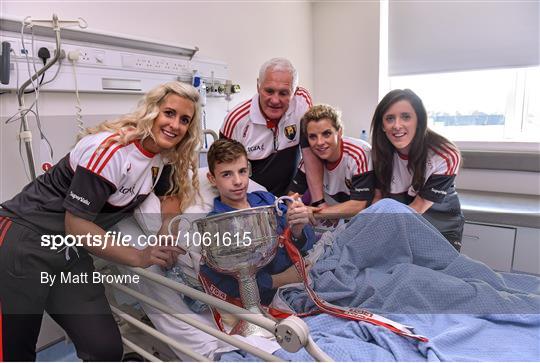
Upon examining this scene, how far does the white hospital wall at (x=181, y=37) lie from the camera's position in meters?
1.68

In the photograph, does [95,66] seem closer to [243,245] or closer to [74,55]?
[74,55]

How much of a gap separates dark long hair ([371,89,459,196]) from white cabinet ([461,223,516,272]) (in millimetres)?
959

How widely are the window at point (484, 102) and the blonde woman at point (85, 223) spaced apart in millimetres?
2483

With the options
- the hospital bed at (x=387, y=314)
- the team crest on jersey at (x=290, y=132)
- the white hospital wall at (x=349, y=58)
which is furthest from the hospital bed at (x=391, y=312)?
the white hospital wall at (x=349, y=58)

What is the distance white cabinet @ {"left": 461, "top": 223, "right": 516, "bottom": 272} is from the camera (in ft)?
7.93

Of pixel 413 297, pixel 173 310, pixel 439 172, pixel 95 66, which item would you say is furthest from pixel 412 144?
pixel 95 66

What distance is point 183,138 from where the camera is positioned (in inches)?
56.0

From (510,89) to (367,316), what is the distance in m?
3.12

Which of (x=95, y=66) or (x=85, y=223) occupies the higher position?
(x=95, y=66)

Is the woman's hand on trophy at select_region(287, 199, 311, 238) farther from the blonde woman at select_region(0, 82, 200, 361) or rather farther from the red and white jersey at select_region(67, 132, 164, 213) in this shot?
the red and white jersey at select_region(67, 132, 164, 213)

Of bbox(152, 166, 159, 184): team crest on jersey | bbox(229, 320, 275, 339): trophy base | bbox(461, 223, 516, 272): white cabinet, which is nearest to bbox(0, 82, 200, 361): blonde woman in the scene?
bbox(152, 166, 159, 184): team crest on jersey

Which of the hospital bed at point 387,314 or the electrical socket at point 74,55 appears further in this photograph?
the electrical socket at point 74,55

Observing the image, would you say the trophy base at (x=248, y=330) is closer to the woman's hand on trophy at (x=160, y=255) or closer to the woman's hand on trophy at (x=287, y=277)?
the woman's hand on trophy at (x=287, y=277)

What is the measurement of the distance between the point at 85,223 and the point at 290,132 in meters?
1.09
